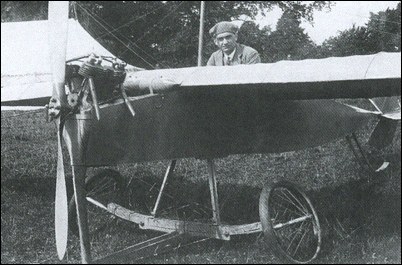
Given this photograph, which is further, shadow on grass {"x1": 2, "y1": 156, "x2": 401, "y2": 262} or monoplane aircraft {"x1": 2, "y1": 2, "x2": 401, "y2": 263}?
shadow on grass {"x1": 2, "y1": 156, "x2": 401, "y2": 262}

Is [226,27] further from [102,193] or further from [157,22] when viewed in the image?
[157,22]

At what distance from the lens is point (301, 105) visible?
6797 millimetres

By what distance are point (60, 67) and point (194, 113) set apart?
172cm

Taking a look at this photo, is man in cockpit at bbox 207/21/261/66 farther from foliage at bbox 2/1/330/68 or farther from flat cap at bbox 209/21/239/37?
foliage at bbox 2/1/330/68

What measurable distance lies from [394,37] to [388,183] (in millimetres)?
3380

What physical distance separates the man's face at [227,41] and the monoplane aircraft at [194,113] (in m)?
1.85

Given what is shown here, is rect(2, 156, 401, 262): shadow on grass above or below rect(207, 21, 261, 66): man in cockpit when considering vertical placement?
below

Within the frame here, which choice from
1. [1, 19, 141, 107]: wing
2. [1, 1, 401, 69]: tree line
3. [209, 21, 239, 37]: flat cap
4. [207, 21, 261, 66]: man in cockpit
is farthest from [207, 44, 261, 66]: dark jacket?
[1, 1, 401, 69]: tree line

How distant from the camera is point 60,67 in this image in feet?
16.3

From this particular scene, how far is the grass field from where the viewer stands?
5.89 metres

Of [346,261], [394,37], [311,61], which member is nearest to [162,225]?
[346,261]

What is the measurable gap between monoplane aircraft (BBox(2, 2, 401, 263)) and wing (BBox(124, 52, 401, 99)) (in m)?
0.01

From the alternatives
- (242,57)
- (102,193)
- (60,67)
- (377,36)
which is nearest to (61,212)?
(60,67)

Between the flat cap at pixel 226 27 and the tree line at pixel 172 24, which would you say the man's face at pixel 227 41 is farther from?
the tree line at pixel 172 24
